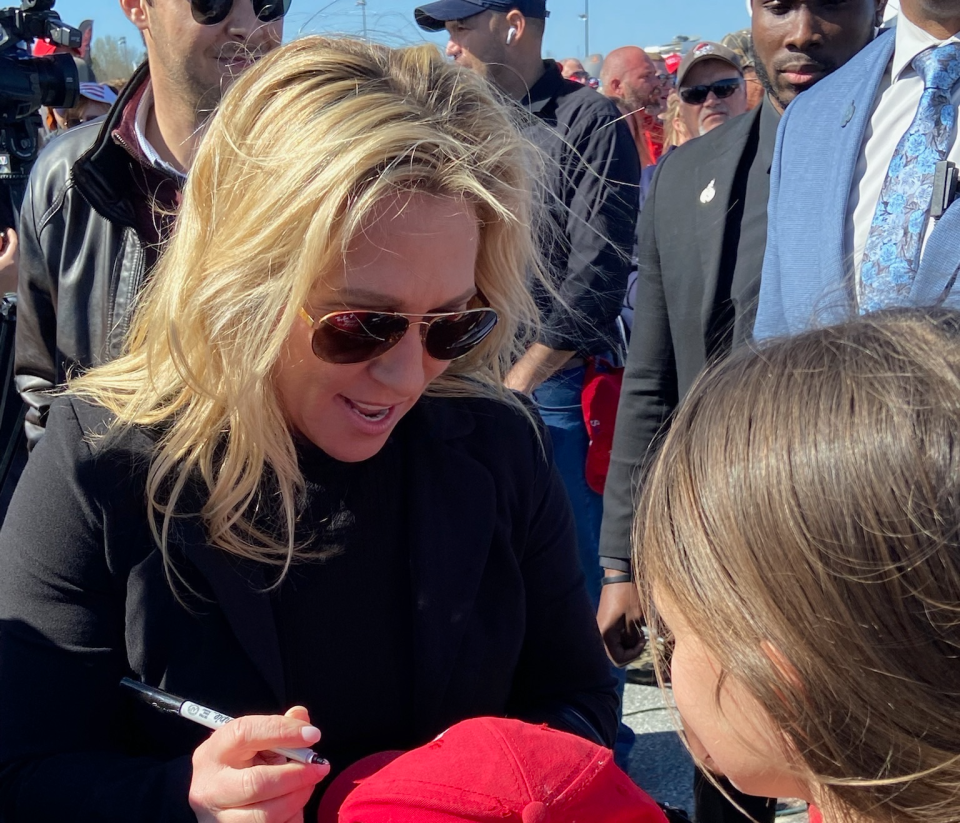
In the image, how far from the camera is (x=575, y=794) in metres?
1.05

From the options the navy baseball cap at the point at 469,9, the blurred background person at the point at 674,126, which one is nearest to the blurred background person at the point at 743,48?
the blurred background person at the point at 674,126

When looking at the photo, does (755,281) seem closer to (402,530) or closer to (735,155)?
(735,155)

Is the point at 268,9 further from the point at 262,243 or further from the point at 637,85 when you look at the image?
the point at 637,85

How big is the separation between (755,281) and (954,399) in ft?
4.56

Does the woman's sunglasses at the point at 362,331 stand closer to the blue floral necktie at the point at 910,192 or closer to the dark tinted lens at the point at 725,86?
the blue floral necktie at the point at 910,192

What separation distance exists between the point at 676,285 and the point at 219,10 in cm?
118

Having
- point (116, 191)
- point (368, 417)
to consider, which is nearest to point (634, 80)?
point (116, 191)

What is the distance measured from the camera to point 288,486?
1382mm

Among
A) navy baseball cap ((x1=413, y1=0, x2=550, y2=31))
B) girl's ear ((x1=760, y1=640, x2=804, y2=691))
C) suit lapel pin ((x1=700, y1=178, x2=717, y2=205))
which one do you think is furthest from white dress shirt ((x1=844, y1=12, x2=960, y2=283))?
navy baseball cap ((x1=413, y1=0, x2=550, y2=31))

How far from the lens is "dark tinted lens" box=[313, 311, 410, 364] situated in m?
1.35

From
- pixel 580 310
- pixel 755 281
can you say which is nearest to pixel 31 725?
pixel 755 281

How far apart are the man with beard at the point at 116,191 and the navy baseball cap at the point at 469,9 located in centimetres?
167

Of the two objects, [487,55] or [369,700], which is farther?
[487,55]

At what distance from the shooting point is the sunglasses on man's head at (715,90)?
15.7ft
